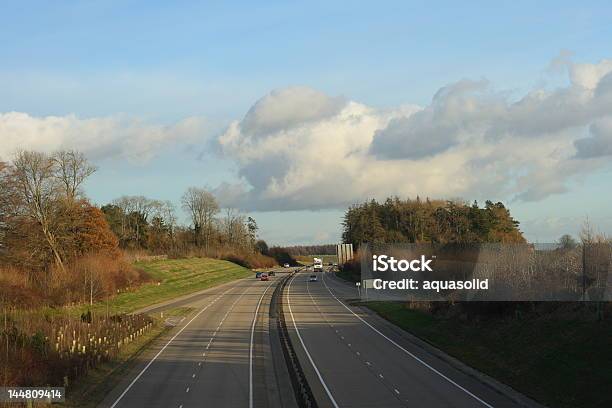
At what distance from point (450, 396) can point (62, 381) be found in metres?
19.2

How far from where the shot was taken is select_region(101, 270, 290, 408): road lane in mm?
34656

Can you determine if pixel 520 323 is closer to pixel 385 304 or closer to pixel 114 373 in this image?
pixel 114 373

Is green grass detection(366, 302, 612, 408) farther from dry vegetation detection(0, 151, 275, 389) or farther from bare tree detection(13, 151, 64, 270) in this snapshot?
bare tree detection(13, 151, 64, 270)

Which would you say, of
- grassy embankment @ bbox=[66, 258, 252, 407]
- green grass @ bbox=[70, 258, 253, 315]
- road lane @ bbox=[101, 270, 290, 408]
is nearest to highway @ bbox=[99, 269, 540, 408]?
road lane @ bbox=[101, 270, 290, 408]

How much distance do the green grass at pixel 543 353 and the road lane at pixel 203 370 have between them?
1289 cm

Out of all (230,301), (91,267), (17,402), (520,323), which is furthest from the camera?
(230,301)

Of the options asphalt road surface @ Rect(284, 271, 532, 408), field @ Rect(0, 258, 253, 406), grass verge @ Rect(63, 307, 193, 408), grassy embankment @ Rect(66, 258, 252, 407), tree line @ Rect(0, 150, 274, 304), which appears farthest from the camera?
tree line @ Rect(0, 150, 274, 304)

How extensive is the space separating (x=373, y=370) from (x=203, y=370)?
9909 mm

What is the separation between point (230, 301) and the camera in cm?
9456

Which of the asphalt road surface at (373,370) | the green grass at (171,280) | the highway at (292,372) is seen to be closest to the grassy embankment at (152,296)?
the green grass at (171,280)

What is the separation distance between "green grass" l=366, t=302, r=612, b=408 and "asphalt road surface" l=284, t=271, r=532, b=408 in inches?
81.4

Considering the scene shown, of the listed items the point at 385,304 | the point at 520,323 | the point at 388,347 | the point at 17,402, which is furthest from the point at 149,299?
the point at 17,402

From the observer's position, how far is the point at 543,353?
40094mm

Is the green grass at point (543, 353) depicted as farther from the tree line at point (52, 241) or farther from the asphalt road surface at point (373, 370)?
the tree line at point (52, 241)
